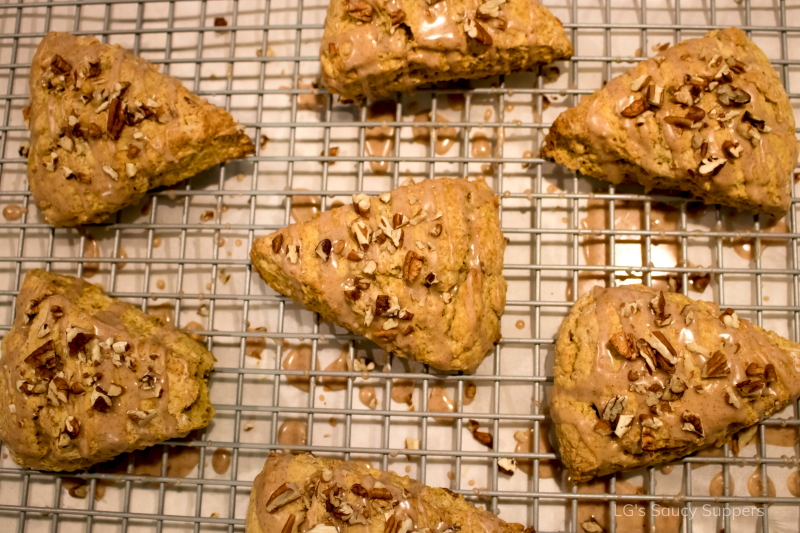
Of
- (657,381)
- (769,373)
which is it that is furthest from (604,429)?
(769,373)

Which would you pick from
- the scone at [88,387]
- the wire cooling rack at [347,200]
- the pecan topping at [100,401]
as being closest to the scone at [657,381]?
the wire cooling rack at [347,200]

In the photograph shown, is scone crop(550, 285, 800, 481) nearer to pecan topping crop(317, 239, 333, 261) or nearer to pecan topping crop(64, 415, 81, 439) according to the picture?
pecan topping crop(317, 239, 333, 261)

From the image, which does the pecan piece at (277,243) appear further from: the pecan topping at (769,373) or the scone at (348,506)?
the pecan topping at (769,373)

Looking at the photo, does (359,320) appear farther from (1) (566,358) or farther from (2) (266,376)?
(1) (566,358)

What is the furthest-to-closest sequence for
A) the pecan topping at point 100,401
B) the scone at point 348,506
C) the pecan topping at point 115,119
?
the pecan topping at point 115,119 < the pecan topping at point 100,401 < the scone at point 348,506

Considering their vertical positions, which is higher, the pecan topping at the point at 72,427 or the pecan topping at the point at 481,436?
the pecan topping at the point at 72,427

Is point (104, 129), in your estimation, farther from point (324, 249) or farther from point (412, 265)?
point (412, 265)
